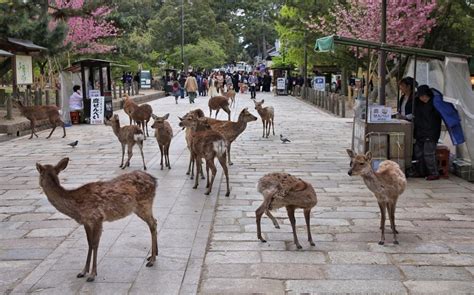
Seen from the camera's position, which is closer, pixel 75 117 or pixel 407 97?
pixel 407 97

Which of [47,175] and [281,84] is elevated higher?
[281,84]

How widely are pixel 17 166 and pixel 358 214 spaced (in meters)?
7.04

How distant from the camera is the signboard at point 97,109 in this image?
62.2ft

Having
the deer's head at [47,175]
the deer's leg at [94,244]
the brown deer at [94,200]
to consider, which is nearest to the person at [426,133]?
the brown deer at [94,200]

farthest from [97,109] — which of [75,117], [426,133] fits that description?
[426,133]

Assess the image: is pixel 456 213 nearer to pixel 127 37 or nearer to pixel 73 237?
pixel 73 237

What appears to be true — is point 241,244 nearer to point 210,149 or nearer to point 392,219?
point 392,219

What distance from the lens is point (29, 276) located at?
16.4 feet

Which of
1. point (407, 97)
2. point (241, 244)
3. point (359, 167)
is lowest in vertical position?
point (241, 244)

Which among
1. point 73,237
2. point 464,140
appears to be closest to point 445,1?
point 464,140

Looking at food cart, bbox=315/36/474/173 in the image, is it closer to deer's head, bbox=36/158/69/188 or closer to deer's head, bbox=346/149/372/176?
deer's head, bbox=346/149/372/176

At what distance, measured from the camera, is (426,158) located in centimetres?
951

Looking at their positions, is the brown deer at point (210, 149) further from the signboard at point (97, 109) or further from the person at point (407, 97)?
the signboard at point (97, 109)

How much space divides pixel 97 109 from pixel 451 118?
1269 cm
